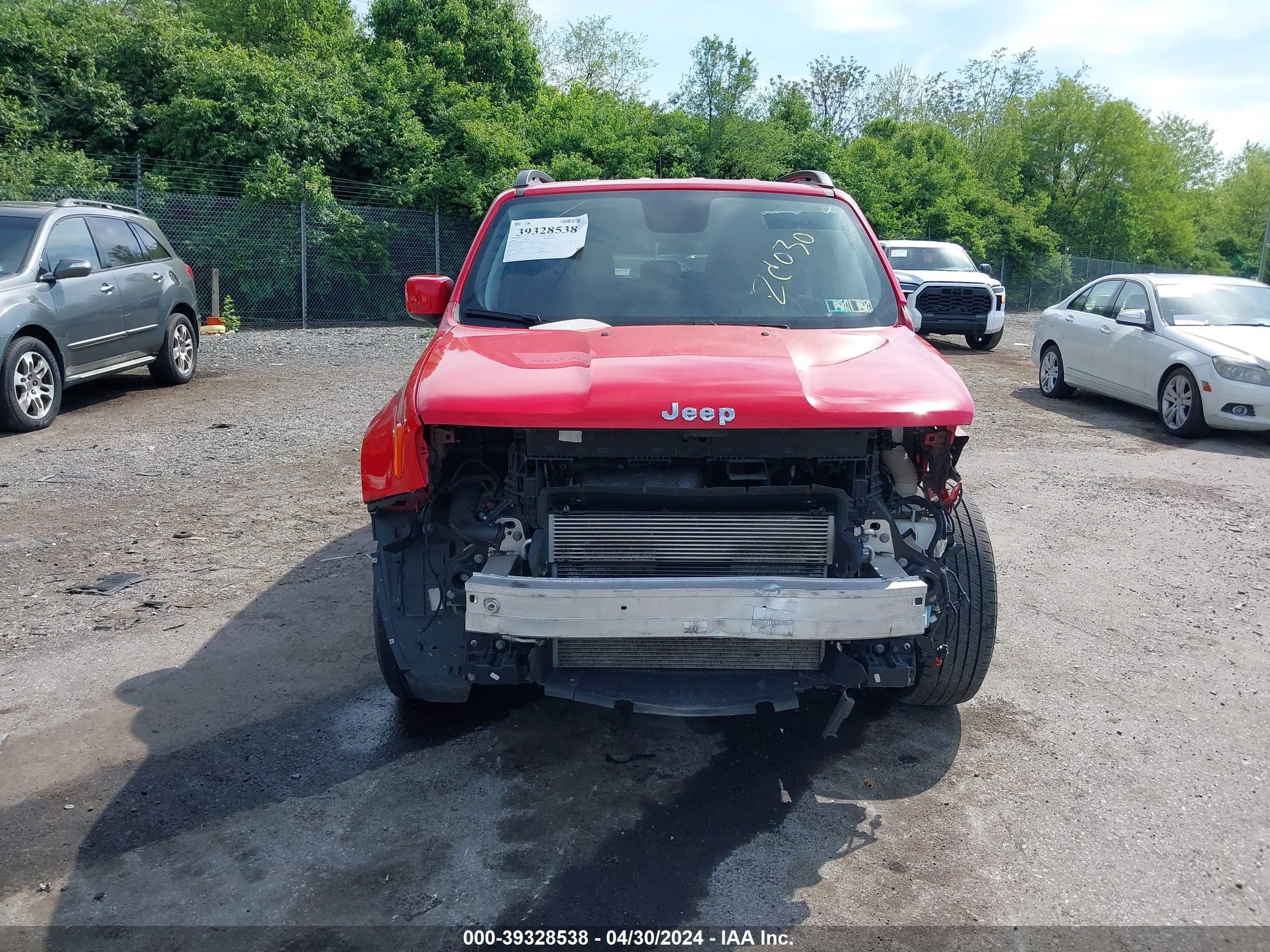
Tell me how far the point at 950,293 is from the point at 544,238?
13829mm

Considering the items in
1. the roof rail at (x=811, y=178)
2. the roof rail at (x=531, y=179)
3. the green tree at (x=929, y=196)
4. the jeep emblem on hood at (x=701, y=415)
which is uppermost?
the green tree at (x=929, y=196)

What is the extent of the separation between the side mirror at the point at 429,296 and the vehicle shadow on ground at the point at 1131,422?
759 cm

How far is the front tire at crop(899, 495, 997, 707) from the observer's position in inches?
144

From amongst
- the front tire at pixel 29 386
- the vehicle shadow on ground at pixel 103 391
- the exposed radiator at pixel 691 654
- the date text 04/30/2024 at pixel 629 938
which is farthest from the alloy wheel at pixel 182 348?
the date text 04/30/2024 at pixel 629 938

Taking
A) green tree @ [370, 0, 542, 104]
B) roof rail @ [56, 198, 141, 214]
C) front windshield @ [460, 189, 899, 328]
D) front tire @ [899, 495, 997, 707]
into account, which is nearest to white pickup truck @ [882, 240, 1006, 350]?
green tree @ [370, 0, 542, 104]

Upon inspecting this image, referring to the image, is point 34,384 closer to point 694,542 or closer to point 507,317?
point 507,317

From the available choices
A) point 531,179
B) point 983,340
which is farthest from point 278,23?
point 531,179

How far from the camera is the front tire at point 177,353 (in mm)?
10953

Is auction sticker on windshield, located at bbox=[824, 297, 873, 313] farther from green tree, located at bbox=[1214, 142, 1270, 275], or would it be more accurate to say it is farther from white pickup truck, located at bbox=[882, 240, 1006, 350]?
green tree, located at bbox=[1214, 142, 1270, 275]

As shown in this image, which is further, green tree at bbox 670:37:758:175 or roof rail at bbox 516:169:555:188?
green tree at bbox 670:37:758:175

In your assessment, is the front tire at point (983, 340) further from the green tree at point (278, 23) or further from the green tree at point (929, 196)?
the green tree at point (278, 23)

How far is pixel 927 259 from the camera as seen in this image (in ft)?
58.2

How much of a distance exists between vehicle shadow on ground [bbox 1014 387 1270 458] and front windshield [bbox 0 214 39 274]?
10272 mm

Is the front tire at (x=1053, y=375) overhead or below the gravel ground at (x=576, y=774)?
overhead
